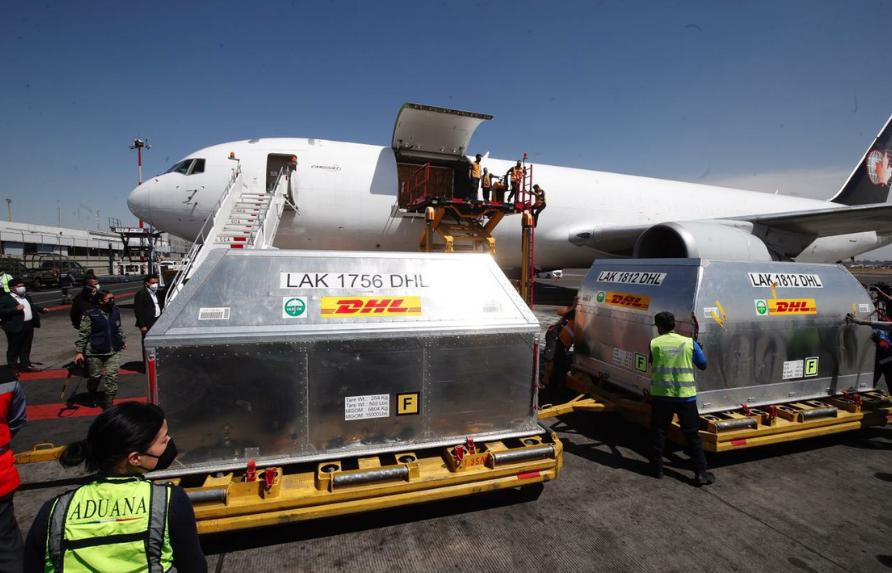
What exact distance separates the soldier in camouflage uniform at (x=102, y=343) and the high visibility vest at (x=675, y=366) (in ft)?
24.5

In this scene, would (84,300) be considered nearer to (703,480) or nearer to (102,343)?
(102,343)

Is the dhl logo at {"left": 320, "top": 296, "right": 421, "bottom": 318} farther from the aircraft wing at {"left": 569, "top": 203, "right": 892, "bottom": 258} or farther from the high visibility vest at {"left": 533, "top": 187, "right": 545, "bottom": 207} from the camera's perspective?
the high visibility vest at {"left": 533, "top": 187, "right": 545, "bottom": 207}

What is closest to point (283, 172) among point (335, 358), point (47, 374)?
point (47, 374)

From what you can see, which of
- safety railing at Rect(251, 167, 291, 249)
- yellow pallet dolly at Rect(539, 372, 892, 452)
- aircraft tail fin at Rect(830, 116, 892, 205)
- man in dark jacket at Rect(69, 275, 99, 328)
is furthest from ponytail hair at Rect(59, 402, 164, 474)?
aircraft tail fin at Rect(830, 116, 892, 205)

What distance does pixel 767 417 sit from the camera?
500cm

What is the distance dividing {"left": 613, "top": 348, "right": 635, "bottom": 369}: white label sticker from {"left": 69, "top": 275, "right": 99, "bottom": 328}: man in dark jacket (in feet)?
27.8

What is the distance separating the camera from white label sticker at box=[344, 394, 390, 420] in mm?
3598

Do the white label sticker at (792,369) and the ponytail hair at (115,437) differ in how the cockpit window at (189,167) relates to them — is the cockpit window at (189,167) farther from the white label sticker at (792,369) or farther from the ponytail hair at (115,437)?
the white label sticker at (792,369)

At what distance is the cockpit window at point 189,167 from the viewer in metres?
12.3

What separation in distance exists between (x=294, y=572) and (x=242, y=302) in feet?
7.09

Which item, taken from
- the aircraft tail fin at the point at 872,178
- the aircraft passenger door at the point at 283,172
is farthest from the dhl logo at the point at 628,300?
the aircraft tail fin at the point at 872,178

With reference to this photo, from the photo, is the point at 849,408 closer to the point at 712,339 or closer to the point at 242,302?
the point at 712,339

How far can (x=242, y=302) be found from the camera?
11.7 feet

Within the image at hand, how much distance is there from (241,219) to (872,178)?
2669cm
